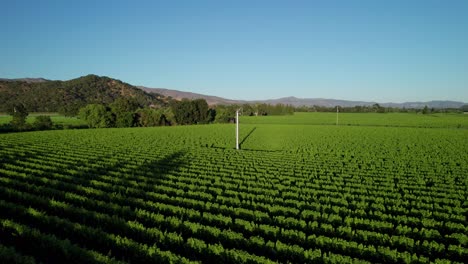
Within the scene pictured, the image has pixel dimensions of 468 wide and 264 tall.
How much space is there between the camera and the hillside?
131m

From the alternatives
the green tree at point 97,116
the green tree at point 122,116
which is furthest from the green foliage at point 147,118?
the green tree at point 97,116

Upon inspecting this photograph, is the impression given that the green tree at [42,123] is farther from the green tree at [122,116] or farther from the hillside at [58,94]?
the hillside at [58,94]

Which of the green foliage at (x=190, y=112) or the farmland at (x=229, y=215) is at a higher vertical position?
the green foliage at (x=190, y=112)

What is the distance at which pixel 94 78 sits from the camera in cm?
19850

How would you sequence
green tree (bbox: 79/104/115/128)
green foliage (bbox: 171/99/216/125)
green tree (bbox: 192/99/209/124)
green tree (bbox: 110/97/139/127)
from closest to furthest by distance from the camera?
green tree (bbox: 79/104/115/128)
green tree (bbox: 110/97/139/127)
green foliage (bbox: 171/99/216/125)
green tree (bbox: 192/99/209/124)

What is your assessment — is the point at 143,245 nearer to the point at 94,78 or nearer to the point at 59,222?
the point at 59,222

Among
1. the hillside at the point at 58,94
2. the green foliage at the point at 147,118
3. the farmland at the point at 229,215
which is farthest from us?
the hillside at the point at 58,94

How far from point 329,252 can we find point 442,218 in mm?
5841

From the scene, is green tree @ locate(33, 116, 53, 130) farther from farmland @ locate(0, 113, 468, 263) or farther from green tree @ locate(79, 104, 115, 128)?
farmland @ locate(0, 113, 468, 263)

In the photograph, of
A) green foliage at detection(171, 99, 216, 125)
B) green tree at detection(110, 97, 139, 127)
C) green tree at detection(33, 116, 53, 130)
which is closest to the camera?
green tree at detection(33, 116, 53, 130)

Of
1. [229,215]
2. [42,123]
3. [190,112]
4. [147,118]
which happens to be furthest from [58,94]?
[229,215]

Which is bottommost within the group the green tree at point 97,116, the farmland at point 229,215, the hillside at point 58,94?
the farmland at point 229,215

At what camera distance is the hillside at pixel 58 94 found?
131 metres

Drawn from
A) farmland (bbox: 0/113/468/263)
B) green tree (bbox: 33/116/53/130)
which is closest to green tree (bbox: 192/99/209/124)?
green tree (bbox: 33/116/53/130)
